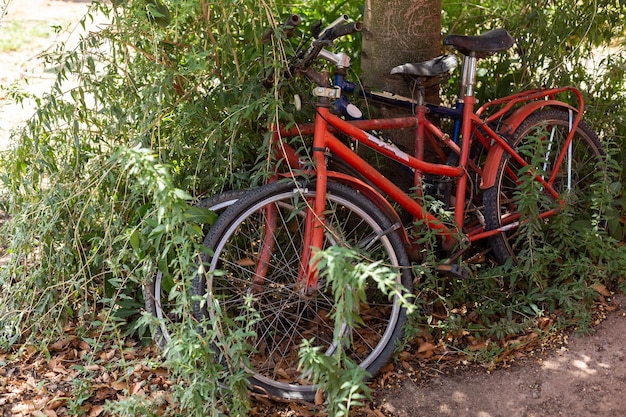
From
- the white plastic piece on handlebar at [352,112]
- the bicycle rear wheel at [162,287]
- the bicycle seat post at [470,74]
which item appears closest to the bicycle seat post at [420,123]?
the bicycle seat post at [470,74]

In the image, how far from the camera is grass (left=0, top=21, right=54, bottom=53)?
31.4ft

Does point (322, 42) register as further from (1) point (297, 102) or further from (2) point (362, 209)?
(2) point (362, 209)

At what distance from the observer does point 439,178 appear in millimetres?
4223

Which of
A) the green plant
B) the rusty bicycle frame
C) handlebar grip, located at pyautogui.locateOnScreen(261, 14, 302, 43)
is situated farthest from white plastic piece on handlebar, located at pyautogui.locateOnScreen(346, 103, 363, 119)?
the green plant

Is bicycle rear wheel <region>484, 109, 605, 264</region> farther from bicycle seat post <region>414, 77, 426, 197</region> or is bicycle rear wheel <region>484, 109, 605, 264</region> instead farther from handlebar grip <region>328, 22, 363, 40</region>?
handlebar grip <region>328, 22, 363, 40</region>

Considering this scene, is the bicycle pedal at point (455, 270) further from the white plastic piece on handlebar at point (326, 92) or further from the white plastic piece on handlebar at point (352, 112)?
the white plastic piece on handlebar at point (326, 92)

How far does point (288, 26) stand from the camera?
3637 mm

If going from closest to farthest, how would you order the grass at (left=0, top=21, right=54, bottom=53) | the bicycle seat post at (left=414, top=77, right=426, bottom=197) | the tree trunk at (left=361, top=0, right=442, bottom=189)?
1. the bicycle seat post at (left=414, top=77, right=426, bottom=197)
2. the tree trunk at (left=361, top=0, right=442, bottom=189)
3. the grass at (left=0, top=21, right=54, bottom=53)

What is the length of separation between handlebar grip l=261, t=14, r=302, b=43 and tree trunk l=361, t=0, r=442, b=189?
2.52ft

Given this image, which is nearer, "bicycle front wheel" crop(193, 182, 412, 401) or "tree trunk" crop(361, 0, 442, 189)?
"bicycle front wheel" crop(193, 182, 412, 401)

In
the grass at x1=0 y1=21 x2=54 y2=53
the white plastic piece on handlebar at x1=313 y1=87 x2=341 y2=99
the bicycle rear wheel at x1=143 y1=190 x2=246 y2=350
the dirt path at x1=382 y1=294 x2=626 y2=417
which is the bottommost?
the dirt path at x1=382 y1=294 x2=626 y2=417

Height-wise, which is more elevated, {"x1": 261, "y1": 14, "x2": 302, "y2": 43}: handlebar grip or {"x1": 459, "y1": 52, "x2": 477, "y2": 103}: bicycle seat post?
{"x1": 261, "y1": 14, "x2": 302, "y2": 43}: handlebar grip

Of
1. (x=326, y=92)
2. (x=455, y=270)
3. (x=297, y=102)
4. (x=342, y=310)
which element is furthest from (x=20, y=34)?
(x=342, y=310)

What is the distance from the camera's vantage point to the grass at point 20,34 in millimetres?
9570
